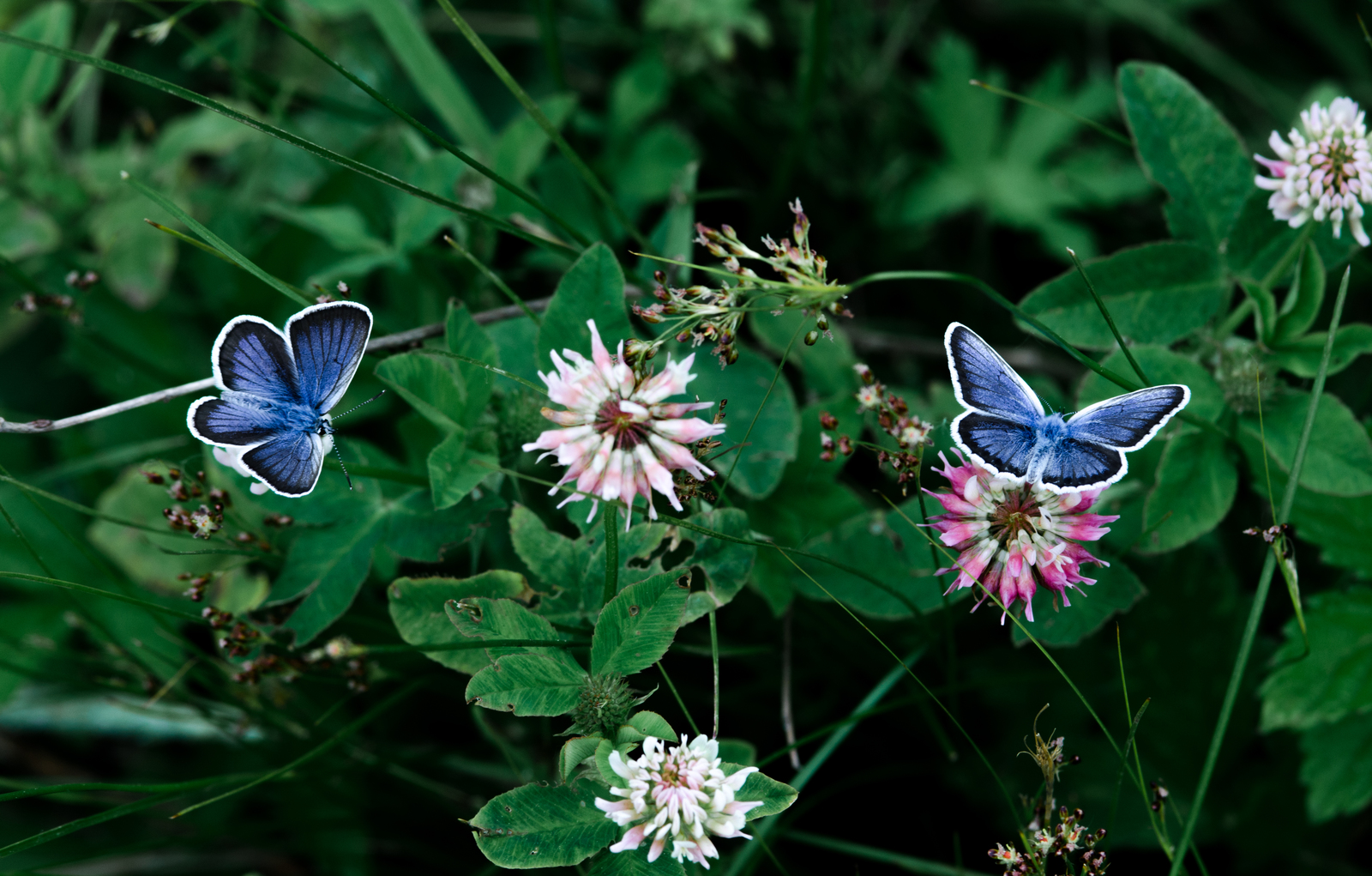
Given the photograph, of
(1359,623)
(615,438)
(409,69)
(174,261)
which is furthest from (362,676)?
(1359,623)

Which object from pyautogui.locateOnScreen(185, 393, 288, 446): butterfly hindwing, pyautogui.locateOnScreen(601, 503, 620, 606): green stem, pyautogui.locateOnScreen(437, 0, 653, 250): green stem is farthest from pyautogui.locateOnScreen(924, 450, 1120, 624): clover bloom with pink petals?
pyautogui.locateOnScreen(185, 393, 288, 446): butterfly hindwing

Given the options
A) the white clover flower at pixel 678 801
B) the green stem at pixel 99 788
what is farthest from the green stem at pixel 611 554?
the green stem at pixel 99 788

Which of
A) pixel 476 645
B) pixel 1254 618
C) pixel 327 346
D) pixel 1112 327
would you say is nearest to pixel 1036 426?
pixel 1112 327

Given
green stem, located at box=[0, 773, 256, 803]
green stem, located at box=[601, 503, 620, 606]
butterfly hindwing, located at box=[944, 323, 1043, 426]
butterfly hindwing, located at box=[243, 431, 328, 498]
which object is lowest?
green stem, located at box=[0, 773, 256, 803]

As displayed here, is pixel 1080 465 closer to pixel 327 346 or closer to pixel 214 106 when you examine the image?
pixel 327 346

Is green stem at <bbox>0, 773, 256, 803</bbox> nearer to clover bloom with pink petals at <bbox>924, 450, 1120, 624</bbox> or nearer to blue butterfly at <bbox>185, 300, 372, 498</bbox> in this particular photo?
blue butterfly at <bbox>185, 300, 372, 498</bbox>
